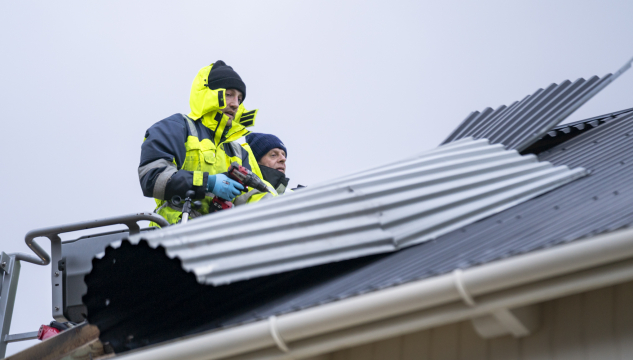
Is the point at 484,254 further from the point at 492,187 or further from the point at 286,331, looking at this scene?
the point at 492,187

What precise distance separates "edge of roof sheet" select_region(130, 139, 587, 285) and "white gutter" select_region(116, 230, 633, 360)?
0.41m

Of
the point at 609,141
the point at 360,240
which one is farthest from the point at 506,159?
the point at 360,240

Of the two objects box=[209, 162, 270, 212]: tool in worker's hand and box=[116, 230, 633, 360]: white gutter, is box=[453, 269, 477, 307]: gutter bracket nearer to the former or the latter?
box=[116, 230, 633, 360]: white gutter

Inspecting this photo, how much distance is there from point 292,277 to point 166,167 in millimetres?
2341

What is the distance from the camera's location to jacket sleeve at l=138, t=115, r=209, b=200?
5832 millimetres

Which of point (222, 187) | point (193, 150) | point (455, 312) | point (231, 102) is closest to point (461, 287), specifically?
point (455, 312)

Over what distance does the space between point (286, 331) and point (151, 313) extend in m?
1.00

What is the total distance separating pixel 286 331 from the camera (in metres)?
3.08

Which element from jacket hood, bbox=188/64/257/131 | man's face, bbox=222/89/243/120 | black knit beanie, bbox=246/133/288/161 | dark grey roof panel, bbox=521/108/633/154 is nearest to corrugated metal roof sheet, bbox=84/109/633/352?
dark grey roof panel, bbox=521/108/633/154

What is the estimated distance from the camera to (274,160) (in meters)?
8.23

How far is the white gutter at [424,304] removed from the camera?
261 centimetres

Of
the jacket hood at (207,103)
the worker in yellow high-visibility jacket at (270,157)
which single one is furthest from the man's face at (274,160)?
the jacket hood at (207,103)

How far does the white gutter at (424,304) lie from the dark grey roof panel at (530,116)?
2.78m

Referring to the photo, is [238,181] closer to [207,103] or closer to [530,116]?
[207,103]
